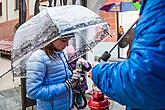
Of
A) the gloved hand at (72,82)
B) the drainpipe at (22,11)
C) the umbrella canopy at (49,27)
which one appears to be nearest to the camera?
the umbrella canopy at (49,27)

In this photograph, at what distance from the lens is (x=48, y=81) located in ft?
6.04

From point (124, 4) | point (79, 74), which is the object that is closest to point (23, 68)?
point (79, 74)

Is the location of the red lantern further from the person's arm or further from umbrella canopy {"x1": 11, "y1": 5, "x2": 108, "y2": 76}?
the person's arm

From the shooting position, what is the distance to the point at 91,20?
5.95 feet

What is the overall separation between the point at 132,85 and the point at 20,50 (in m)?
1.24

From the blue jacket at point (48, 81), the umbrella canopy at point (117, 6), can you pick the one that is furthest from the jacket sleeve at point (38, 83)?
the umbrella canopy at point (117, 6)

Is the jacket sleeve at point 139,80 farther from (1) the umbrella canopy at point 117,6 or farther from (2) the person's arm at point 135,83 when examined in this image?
(1) the umbrella canopy at point 117,6

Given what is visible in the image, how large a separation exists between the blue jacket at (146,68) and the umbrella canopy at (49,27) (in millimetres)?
842

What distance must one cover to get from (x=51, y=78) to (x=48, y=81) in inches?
1.2

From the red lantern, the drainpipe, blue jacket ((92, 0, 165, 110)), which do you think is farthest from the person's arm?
the drainpipe

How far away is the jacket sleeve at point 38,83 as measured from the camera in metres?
1.78

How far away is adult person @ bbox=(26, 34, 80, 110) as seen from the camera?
1.78 m

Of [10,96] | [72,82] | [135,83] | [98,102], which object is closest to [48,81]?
[72,82]

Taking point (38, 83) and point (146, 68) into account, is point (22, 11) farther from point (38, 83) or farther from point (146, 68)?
point (146, 68)
